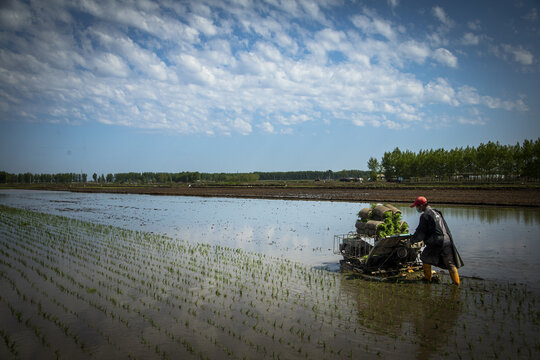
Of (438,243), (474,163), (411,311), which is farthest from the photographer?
(474,163)

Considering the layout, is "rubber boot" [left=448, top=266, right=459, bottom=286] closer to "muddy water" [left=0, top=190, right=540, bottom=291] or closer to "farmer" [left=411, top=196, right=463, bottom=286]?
"farmer" [left=411, top=196, right=463, bottom=286]

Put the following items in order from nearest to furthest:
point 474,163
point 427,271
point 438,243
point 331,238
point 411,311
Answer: point 411,311, point 438,243, point 427,271, point 331,238, point 474,163

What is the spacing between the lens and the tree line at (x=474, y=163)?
6272cm

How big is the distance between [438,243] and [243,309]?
16.4ft

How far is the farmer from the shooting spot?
838cm

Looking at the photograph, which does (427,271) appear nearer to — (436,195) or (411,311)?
(411,311)

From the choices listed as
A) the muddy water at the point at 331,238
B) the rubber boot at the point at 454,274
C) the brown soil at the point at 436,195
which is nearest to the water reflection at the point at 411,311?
the rubber boot at the point at 454,274

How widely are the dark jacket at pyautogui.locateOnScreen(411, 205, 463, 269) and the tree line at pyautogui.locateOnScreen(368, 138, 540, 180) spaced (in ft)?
209

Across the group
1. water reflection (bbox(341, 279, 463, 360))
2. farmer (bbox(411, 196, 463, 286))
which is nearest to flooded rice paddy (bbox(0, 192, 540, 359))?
water reflection (bbox(341, 279, 463, 360))

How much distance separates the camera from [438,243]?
837 centimetres

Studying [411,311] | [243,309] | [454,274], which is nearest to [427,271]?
[454,274]

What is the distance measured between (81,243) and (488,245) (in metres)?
17.8

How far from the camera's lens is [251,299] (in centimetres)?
813

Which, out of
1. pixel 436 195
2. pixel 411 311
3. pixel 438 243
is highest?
pixel 438 243
